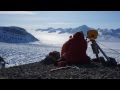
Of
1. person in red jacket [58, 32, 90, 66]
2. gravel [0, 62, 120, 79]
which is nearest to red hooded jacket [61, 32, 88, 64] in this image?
person in red jacket [58, 32, 90, 66]

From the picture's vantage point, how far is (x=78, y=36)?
24.4 ft

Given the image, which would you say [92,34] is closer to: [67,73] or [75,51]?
[75,51]

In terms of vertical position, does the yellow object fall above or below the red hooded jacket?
above

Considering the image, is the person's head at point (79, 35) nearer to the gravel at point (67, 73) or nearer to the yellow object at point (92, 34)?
the yellow object at point (92, 34)

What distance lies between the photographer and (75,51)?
7312 millimetres

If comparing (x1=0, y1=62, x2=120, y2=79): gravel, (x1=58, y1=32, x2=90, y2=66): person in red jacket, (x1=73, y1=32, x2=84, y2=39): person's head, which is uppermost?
(x1=73, y1=32, x2=84, y2=39): person's head

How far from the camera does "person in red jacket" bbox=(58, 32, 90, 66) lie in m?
7.24

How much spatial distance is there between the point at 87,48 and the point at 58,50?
85cm

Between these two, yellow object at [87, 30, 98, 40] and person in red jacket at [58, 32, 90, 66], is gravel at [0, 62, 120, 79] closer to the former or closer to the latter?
person in red jacket at [58, 32, 90, 66]

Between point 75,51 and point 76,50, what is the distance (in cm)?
4
